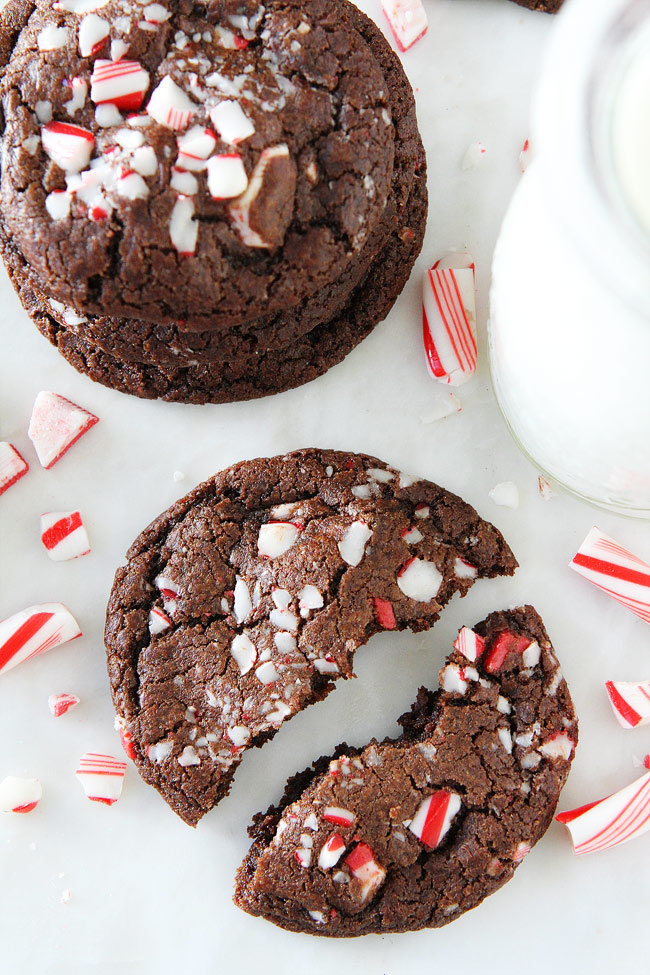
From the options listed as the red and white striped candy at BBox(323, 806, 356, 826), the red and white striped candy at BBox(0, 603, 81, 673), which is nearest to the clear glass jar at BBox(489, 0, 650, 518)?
the red and white striped candy at BBox(323, 806, 356, 826)

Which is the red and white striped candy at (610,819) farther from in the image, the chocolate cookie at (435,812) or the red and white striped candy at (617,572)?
the red and white striped candy at (617,572)

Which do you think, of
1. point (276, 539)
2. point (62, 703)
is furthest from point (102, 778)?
point (276, 539)

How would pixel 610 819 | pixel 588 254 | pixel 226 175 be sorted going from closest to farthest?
pixel 588 254 < pixel 226 175 < pixel 610 819

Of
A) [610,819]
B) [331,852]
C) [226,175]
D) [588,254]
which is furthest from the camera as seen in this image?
[610,819]

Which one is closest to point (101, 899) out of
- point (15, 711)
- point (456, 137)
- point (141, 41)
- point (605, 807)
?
point (15, 711)

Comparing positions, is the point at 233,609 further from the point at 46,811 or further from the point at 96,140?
the point at 96,140

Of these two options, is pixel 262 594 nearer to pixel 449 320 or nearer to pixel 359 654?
pixel 359 654

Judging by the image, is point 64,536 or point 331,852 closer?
point 331,852
